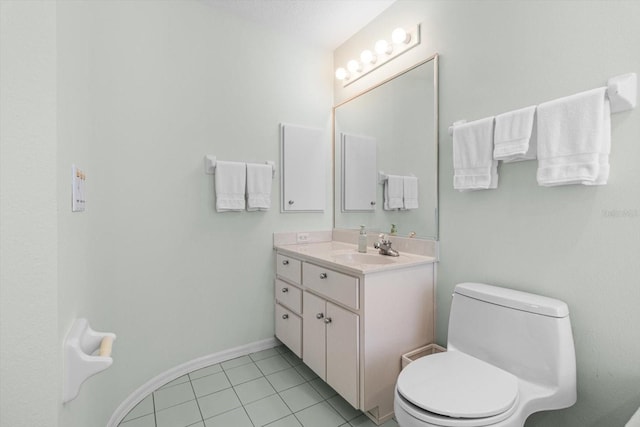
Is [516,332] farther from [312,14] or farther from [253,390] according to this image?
[312,14]

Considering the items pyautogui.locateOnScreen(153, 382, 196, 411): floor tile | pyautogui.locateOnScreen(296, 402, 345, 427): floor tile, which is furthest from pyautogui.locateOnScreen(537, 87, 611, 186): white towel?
pyautogui.locateOnScreen(153, 382, 196, 411): floor tile

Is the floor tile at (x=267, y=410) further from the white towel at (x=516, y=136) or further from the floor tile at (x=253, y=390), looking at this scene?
the white towel at (x=516, y=136)

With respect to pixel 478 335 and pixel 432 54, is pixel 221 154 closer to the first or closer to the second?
pixel 432 54

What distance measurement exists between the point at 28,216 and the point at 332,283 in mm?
1287

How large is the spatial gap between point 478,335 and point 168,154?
6.64ft

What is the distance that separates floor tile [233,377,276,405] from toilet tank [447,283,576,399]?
1.14 meters

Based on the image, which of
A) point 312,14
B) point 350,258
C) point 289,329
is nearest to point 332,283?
point 350,258

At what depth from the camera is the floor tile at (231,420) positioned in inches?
59.6

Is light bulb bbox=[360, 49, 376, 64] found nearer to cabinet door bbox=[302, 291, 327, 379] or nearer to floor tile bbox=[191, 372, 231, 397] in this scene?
cabinet door bbox=[302, 291, 327, 379]

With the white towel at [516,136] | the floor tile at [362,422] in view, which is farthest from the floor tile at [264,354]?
the white towel at [516,136]

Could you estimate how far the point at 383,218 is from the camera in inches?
81.7

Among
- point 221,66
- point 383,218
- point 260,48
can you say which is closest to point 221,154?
point 221,66

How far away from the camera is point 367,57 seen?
7.00 feet

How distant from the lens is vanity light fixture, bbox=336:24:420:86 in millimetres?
1848
